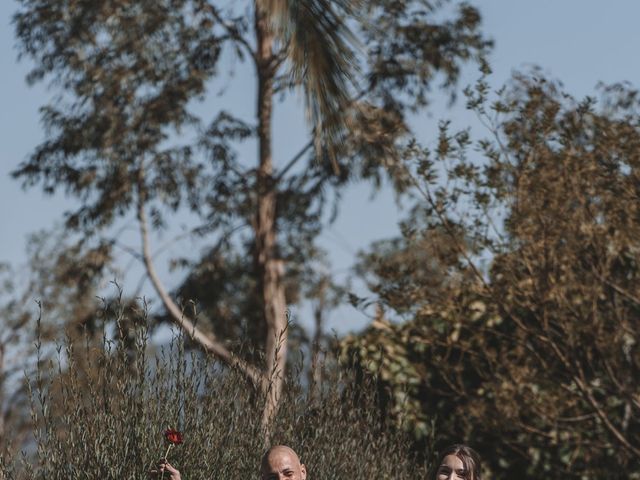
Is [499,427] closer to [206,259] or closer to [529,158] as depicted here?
[529,158]

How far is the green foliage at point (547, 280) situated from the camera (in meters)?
8.78

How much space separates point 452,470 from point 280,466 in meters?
0.73

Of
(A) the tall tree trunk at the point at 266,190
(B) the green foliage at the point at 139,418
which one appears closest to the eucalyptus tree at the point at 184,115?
(A) the tall tree trunk at the point at 266,190

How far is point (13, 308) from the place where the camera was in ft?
94.7

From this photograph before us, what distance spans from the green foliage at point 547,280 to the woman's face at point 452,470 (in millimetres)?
3622

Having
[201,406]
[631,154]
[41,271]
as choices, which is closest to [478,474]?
[201,406]

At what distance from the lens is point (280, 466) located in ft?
16.8

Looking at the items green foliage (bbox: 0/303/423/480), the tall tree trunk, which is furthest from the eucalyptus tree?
green foliage (bbox: 0/303/423/480)

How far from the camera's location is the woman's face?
4.92m

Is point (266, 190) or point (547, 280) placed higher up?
point (266, 190)

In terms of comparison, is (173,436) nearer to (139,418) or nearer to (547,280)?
(139,418)

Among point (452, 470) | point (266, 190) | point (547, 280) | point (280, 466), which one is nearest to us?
point (452, 470)

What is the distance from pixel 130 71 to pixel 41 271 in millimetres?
11365

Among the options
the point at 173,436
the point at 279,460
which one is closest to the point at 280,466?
the point at 279,460
